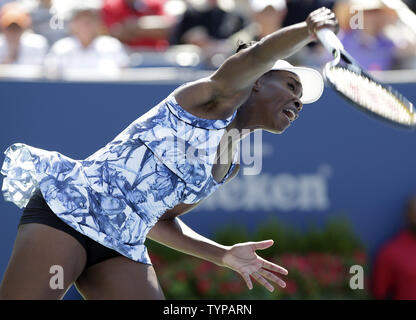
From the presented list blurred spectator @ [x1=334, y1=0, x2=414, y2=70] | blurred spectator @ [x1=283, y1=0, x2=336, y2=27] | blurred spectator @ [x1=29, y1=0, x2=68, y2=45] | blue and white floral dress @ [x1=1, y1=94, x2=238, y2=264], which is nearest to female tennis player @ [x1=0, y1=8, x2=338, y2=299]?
blue and white floral dress @ [x1=1, y1=94, x2=238, y2=264]

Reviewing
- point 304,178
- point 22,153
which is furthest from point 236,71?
point 304,178

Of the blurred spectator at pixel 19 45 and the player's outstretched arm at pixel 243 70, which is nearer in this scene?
the player's outstretched arm at pixel 243 70

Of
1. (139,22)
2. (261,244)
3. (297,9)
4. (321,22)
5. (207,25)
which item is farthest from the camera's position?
(139,22)

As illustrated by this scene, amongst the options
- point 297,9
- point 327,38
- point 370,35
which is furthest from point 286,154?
point 327,38

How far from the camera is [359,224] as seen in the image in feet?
20.6

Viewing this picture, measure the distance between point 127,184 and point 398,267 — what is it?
10.3ft

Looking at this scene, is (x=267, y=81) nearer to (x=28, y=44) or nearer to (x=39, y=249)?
(x=39, y=249)

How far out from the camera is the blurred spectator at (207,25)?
7.23 m

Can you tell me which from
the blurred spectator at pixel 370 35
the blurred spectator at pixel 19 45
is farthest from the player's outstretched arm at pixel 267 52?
the blurred spectator at pixel 19 45

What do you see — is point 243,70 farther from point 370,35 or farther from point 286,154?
point 370,35

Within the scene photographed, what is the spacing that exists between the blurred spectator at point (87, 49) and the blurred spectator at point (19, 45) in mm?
135

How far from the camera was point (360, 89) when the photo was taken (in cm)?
314

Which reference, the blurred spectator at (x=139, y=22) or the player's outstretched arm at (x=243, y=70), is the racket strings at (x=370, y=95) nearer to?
the player's outstretched arm at (x=243, y=70)

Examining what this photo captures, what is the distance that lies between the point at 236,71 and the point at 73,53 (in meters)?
3.71
